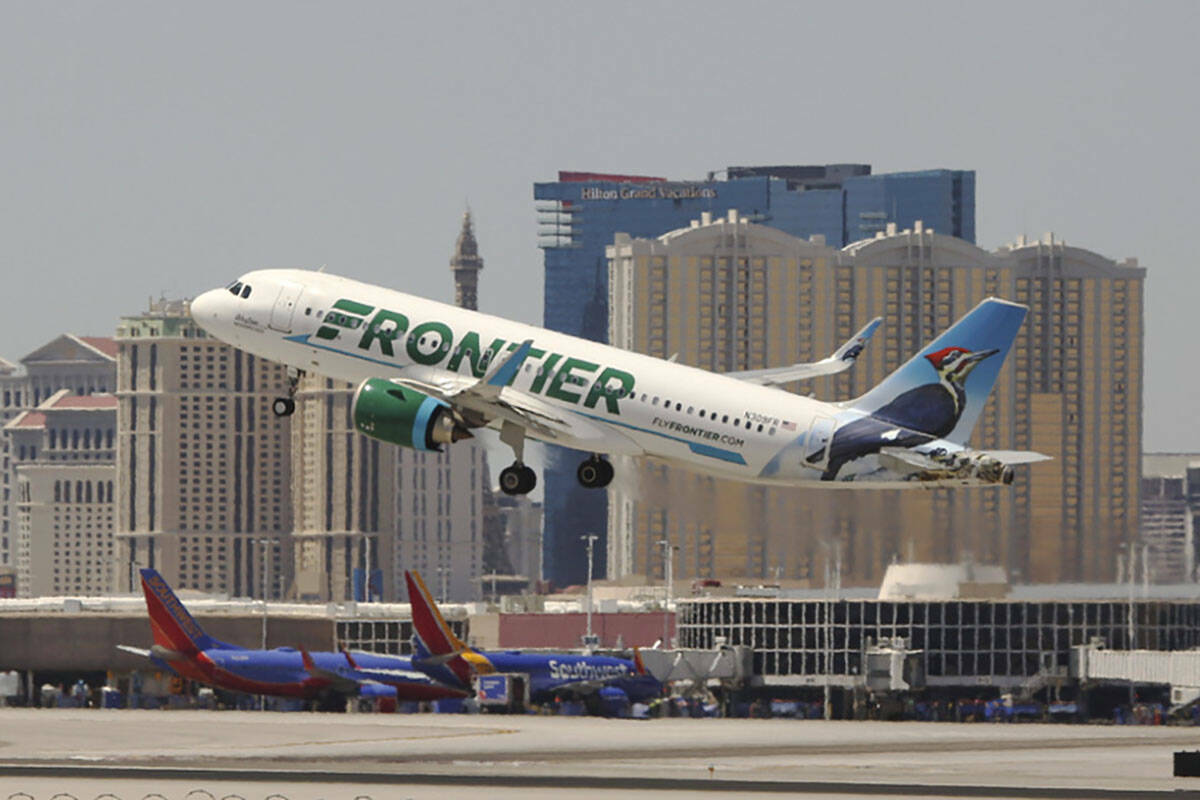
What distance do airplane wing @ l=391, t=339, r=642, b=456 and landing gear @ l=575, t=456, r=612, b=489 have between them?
2.75 m

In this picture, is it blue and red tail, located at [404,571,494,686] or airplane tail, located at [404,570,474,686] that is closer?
airplane tail, located at [404,570,474,686]

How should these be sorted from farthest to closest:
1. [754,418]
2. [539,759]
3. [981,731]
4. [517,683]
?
[517,683], [981,731], [539,759], [754,418]

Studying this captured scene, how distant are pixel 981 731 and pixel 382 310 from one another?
54.3m

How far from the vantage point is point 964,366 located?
123m

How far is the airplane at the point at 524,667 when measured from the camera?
619ft

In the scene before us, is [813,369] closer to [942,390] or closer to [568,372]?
[942,390]

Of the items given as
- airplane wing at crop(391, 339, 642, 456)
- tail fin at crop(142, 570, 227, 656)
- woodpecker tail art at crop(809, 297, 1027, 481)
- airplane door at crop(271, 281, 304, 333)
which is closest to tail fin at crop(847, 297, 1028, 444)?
woodpecker tail art at crop(809, 297, 1027, 481)

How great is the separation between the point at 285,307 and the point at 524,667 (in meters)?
65.6

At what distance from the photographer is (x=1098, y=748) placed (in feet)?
474

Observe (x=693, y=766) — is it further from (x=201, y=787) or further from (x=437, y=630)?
(x=437, y=630)

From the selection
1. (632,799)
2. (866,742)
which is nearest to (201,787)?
(632,799)

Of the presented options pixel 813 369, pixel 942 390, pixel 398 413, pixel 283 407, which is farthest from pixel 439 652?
pixel 942 390

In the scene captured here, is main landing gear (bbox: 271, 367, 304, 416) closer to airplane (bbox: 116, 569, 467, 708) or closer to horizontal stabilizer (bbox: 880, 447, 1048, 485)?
horizontal stabilizer (bbox: 880, 447, 1048, 485)

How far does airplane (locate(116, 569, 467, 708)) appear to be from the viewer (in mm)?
188375
